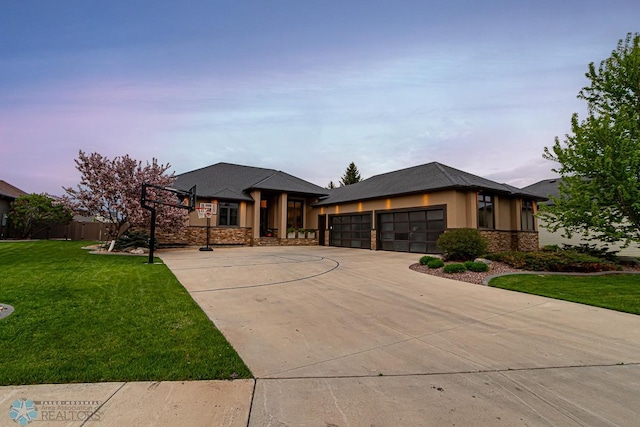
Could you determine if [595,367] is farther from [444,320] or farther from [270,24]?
[270,24]

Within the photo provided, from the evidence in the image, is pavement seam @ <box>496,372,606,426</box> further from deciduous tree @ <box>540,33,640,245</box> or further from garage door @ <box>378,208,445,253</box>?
garage door @ <box>378,208,445,253</box>

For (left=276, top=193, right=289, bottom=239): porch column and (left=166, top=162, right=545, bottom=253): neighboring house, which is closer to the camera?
(left=166, top=162, right=545, bottom=253): neighboring house

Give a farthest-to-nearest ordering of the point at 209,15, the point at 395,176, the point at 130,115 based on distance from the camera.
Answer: the point at 395,176 → the point at 130,115 → the point at 209,15

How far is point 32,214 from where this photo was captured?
856 inches

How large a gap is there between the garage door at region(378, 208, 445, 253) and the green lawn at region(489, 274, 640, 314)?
7.22m

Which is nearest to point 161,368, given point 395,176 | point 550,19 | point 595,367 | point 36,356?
point 36,356

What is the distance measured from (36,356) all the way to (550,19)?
48.2 ft

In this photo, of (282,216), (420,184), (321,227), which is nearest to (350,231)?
→ (321,227)

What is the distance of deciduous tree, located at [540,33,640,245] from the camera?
9102mm

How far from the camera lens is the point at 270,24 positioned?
11.3 metres

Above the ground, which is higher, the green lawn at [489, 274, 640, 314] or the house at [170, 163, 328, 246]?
the house at [170, 163, 328, 246]

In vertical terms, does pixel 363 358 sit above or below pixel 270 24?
below

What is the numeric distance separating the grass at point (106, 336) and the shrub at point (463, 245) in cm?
959

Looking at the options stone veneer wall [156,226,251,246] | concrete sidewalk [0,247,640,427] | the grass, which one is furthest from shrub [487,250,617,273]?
stone veneer wall [156,226,251,246]
